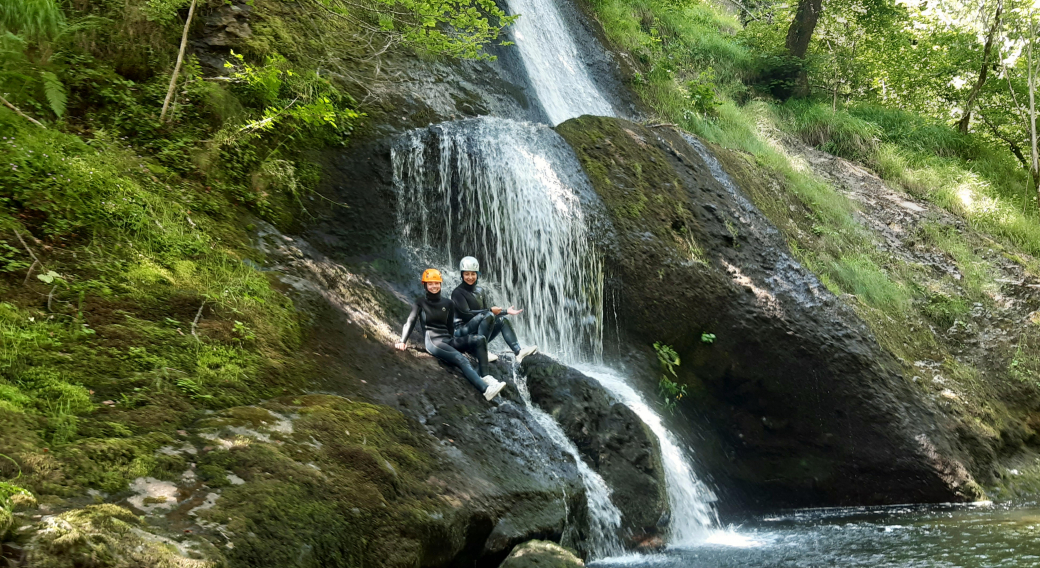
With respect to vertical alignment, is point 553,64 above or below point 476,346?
above

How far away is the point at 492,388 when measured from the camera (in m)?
5.76

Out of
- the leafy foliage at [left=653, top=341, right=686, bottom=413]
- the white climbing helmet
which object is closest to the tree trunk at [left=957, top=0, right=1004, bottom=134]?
the leafy foliage at [left=653, top=341, right=686, bottom=413]

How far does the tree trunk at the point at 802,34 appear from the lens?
666 inches

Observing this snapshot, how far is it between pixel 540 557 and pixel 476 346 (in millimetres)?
2361

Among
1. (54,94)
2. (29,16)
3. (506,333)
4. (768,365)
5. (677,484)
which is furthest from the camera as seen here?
(768,365)

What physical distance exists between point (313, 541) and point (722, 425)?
267 inches

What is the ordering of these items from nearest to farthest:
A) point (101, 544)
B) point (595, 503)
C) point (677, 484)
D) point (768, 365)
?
point (101, 544)
point (595, 503)
point (677, 484)
point (768, 365)

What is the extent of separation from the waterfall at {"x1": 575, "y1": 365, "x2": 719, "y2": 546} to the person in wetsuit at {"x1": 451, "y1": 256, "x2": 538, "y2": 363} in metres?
1.26

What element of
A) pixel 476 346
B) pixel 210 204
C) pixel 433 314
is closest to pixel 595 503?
pixel 476 346

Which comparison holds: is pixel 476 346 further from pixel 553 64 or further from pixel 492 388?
pixel 553 64

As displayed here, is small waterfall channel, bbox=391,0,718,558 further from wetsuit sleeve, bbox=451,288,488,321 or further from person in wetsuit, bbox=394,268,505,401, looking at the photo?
person in wetsuit, bbox=394,268,505,401

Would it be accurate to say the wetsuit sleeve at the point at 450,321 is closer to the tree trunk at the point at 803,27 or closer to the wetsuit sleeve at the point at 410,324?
the wetsuit sleeve at the point at 410,324

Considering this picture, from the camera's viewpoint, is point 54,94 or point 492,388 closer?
point 54,94

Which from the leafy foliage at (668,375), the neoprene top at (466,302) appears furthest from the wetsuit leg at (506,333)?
the leafy foliage at (668,375)
